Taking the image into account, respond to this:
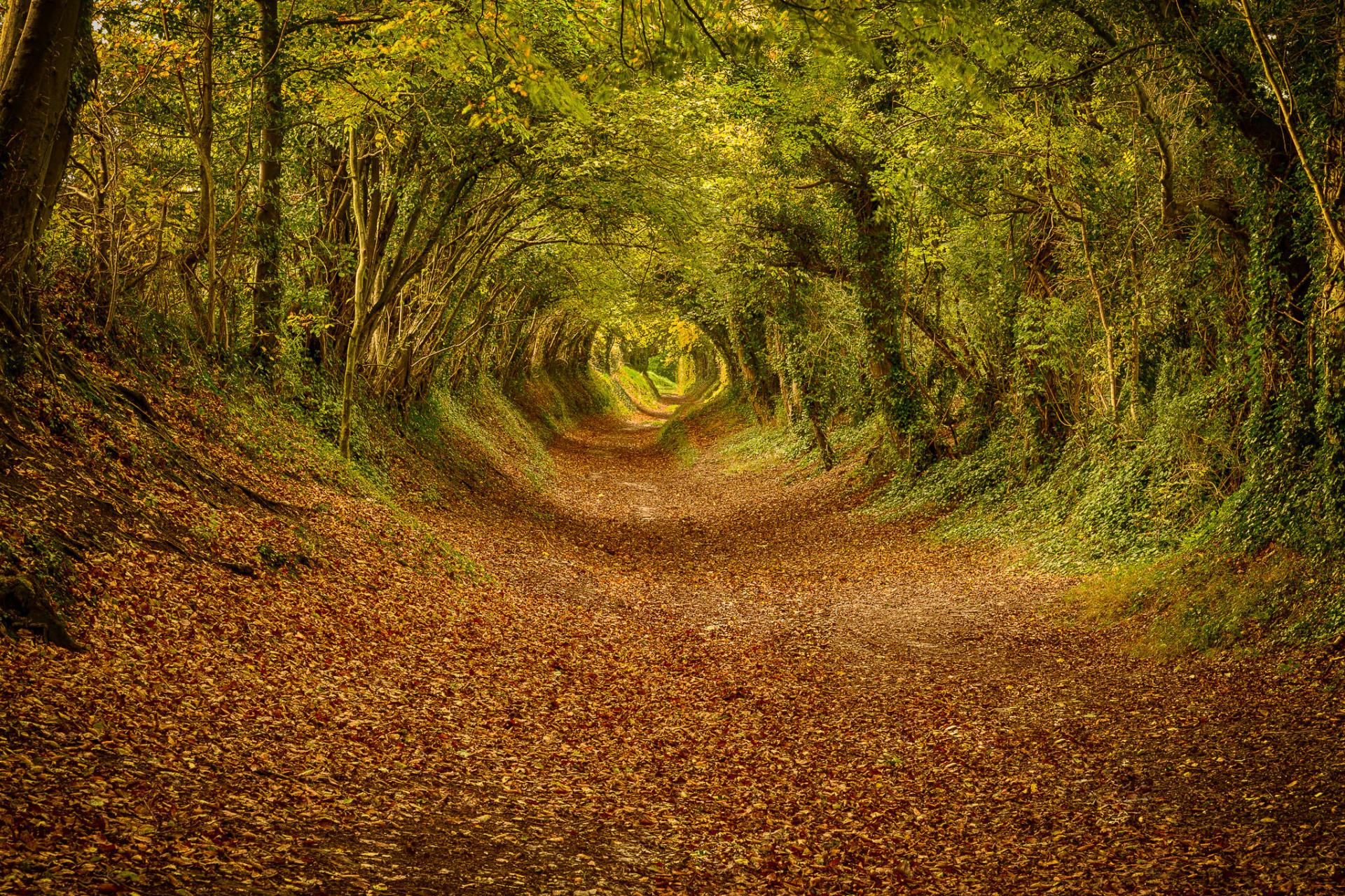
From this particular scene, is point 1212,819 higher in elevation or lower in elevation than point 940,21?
lower

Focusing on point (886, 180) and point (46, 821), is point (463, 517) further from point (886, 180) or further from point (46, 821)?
point (46, 821)

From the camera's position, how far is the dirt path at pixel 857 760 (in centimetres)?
584

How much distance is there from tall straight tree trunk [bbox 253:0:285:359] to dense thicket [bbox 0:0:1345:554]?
6 cm

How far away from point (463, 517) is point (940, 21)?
50.0 feet

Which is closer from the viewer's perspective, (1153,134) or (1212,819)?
(1212,819)

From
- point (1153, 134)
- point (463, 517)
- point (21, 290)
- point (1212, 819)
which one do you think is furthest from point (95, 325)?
point (1153, 134)

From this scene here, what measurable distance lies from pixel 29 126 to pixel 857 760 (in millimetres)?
9276

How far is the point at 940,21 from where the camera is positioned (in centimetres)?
Result: 614

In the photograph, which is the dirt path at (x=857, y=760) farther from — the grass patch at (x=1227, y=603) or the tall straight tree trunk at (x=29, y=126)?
the tall straight tree trunk at (x=29, y=126)

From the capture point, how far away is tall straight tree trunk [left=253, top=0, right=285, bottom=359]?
13195 mm

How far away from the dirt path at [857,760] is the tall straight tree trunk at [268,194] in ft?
20.3

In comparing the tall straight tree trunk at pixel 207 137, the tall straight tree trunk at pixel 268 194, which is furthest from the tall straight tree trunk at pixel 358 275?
the tall straight tree trunk at pixel 207 137

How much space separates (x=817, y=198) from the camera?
22078 millimetres

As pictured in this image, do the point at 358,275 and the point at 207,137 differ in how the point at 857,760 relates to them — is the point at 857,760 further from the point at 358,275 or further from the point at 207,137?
the point at 358,275
